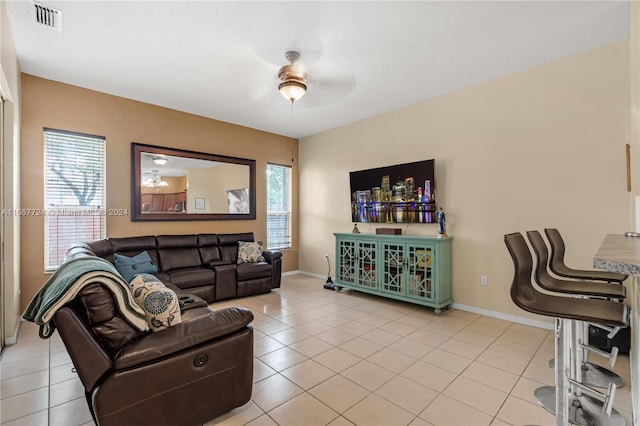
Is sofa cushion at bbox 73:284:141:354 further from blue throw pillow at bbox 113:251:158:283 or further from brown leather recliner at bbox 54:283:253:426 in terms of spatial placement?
blue throw pillow at bbox 113:251:158:283

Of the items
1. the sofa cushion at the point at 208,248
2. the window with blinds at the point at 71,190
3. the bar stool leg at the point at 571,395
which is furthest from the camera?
the sofa cushion at the point at 208,248

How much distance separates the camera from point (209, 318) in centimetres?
183

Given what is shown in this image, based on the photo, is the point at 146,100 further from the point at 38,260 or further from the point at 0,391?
the point at 0,391

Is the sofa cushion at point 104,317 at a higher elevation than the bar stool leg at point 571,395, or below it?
higher

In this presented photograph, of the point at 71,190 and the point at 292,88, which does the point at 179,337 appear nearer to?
the point at 292,88

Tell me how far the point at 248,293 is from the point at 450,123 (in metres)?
3.74

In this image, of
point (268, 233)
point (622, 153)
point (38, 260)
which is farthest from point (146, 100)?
point (622, 153)

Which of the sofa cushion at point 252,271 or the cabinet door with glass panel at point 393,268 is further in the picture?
the sofa cushion at point 252,271

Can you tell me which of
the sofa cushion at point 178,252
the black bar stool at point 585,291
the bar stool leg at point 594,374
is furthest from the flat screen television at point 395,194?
the sofa cushion at point 178,252

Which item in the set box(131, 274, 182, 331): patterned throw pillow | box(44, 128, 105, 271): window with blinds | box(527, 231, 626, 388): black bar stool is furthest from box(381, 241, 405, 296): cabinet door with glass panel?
box(44, 128, 105, 271): window with blinds

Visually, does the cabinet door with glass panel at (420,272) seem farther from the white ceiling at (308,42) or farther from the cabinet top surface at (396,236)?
the white ceiling at (308,42)

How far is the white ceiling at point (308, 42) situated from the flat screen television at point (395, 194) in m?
1.07

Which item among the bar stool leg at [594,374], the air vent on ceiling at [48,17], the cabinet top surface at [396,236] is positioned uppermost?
the air vent on ceiling at [48,17]

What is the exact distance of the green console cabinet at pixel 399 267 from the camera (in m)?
3.80
